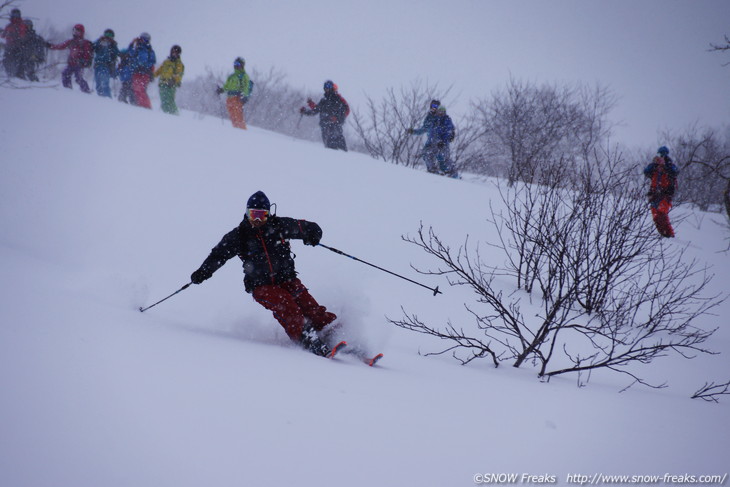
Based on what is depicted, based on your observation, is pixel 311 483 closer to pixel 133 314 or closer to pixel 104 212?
pixel 133 314

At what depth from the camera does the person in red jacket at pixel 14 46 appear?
10.4m

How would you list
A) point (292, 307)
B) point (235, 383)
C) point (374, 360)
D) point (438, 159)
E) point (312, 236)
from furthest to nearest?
point (438, 159), point (312, 236), point (292, 307), point (374, 360), point (235, 383)

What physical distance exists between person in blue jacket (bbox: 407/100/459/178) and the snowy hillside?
462cm

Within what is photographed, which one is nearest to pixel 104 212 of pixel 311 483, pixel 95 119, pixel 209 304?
pixel 209 304

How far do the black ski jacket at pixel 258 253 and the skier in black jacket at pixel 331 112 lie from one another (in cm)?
798

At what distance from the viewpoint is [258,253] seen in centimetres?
409

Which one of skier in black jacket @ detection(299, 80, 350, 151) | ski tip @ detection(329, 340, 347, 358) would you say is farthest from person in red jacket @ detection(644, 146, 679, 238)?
ski tip @ detection(329, 340, 347, 358)

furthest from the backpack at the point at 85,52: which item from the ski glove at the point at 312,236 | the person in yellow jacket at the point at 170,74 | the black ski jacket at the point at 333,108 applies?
the ski glove at the point at 312,236

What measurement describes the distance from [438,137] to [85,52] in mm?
10221

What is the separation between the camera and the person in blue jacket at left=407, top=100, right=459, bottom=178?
11.1 m

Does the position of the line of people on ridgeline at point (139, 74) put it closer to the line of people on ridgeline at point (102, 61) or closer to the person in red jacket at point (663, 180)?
the line of people on ridgeline at point (102, 61)

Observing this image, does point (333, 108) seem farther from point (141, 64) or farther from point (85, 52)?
point (85, 52)

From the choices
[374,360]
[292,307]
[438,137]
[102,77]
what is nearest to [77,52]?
[102,77]

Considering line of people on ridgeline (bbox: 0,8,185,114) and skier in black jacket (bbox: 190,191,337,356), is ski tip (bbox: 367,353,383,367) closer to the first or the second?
skier in black jacket (bbox: 190,191,337,356)
